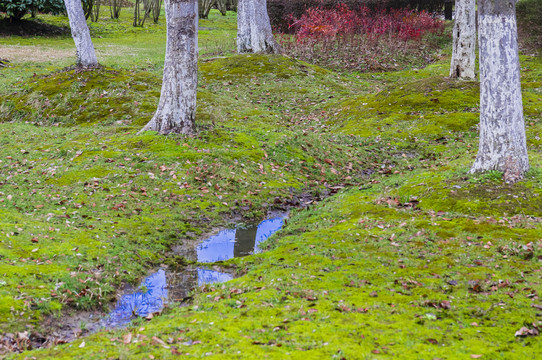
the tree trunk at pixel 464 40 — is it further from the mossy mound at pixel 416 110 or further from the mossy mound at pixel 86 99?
the mossy mound at pixel 86 99

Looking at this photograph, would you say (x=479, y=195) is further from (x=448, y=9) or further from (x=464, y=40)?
(x=448, y=9)

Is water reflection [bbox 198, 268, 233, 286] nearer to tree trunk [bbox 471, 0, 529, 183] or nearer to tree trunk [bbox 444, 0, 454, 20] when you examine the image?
tree trunk [bbox 471, 0, 529, 183]

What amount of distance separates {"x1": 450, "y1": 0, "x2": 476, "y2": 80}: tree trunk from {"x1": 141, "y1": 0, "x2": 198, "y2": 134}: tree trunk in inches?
349

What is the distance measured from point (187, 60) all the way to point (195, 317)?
7.65 meters

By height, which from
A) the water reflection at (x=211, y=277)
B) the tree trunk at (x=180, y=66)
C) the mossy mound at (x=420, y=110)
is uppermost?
the tree trunk at (x=180, y=66)

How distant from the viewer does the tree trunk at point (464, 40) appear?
1542 cm

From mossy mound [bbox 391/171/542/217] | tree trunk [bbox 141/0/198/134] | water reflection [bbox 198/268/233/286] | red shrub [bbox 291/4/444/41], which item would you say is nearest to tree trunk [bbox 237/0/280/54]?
red shrub [bbox 291/4/444/41]

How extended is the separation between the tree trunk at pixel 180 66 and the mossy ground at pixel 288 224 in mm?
680

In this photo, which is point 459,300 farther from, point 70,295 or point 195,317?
point 70,295

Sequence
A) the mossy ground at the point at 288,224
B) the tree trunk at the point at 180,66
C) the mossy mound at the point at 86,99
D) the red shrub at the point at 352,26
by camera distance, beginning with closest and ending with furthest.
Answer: the mossy ground at the point at 288,224
the tree trunk at the point at 180,66
the mossy mound at the point at 86,99
the red shrub at the point at 352,26

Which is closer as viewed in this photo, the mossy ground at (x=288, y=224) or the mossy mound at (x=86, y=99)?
the mossy ground at (x=288, y=224)

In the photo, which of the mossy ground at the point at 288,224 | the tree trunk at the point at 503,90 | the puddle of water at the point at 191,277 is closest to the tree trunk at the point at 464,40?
the mossy ground at the point at 288,224

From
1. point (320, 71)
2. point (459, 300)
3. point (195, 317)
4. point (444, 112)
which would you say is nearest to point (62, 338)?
point (195, 317)

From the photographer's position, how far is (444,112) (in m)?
15.4
